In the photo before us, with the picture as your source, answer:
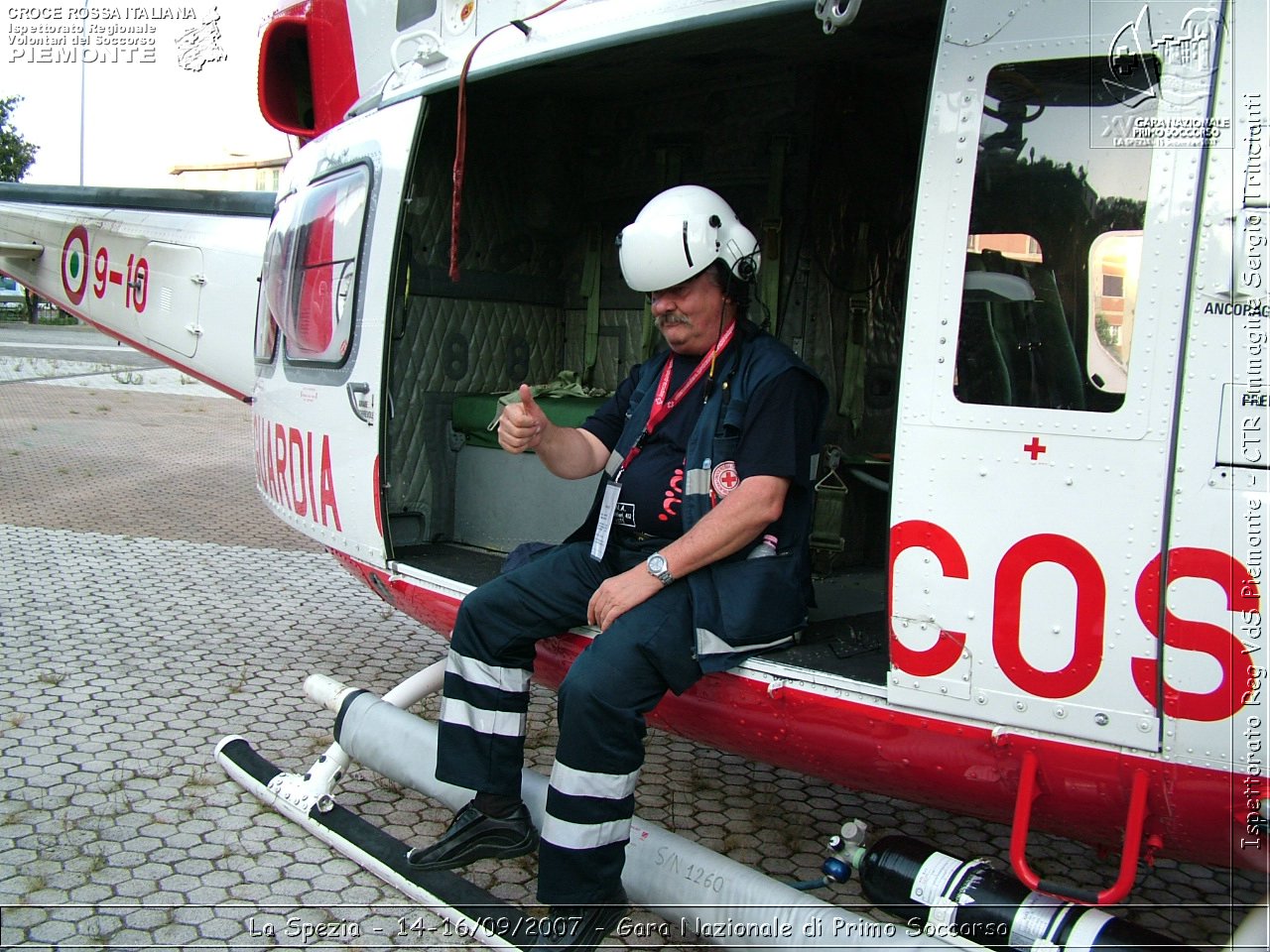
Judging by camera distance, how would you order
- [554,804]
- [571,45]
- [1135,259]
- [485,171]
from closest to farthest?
1. [1135,259]
2. [554,804]
3. [571,45]
4. [485,171]

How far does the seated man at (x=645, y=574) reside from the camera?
228 cm

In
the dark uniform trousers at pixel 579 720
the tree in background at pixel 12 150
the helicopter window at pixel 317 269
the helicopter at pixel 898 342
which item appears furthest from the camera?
the tree in background at pixel 12 150

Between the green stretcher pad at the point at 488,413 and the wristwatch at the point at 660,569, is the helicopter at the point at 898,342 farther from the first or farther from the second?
the wristwatch at the point at 660,569

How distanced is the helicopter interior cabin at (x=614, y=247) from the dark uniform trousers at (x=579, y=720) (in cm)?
74

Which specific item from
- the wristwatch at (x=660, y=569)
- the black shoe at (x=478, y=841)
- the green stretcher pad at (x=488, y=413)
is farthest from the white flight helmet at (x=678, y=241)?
the black shoe at (x=478, y=841)

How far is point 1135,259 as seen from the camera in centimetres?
191

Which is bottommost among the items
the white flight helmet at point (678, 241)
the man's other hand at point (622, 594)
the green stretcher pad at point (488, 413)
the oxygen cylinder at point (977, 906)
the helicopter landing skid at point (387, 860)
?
the helicopter landing skid at point (387, 860)

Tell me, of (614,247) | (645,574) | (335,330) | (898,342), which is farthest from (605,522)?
(614,247)

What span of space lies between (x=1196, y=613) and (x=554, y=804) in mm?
1342

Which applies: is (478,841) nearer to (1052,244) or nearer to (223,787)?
(223,787)

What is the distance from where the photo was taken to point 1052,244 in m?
2.04

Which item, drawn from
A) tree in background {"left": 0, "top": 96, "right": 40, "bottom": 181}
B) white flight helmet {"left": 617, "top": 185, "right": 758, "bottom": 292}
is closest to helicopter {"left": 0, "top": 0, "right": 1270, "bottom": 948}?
white flight helmet {"left": 617, "top": 185, "right": 758, "bottom": 292}

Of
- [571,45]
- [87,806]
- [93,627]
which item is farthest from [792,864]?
[93,627]

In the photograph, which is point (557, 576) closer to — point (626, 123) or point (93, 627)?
point (626, 123)
